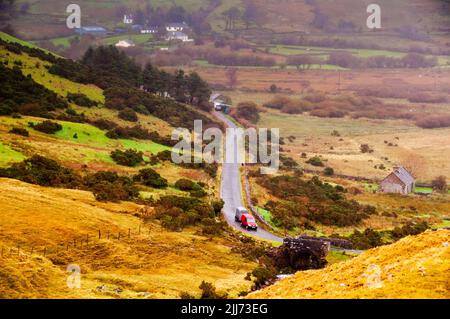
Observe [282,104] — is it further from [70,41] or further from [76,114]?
[76,114]

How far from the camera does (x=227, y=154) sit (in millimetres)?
70312

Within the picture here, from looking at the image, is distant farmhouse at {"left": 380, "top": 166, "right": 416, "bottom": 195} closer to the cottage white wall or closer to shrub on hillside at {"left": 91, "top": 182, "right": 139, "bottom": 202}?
the cottage white wall

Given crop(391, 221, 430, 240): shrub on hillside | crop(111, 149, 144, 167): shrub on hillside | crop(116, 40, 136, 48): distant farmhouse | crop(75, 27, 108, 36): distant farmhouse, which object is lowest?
crop(391, 221, 430, 240): shrub on hillside

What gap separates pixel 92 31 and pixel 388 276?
16196 centimetres

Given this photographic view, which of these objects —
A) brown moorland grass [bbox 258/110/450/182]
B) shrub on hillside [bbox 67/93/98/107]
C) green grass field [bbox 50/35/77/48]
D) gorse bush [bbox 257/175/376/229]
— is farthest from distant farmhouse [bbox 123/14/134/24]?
gorse bush [bbox 257/175/376/229]

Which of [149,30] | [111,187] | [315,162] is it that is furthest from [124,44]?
[111,187]

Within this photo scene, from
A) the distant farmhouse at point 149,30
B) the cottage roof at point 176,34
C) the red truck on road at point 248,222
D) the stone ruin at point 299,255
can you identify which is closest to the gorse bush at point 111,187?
the red truck on road at point 248,222

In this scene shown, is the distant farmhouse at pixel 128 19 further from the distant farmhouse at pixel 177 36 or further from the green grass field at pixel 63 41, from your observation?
the green grass field at pixel 63 41

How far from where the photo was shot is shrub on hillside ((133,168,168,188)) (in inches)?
1777

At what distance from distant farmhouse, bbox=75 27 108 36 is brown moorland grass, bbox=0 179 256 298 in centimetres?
13927

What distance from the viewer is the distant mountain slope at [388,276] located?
1742 centimetres

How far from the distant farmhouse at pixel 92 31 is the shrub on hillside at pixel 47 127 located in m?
119

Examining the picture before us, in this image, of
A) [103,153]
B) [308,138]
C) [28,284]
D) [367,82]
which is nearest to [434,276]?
[28,284]
